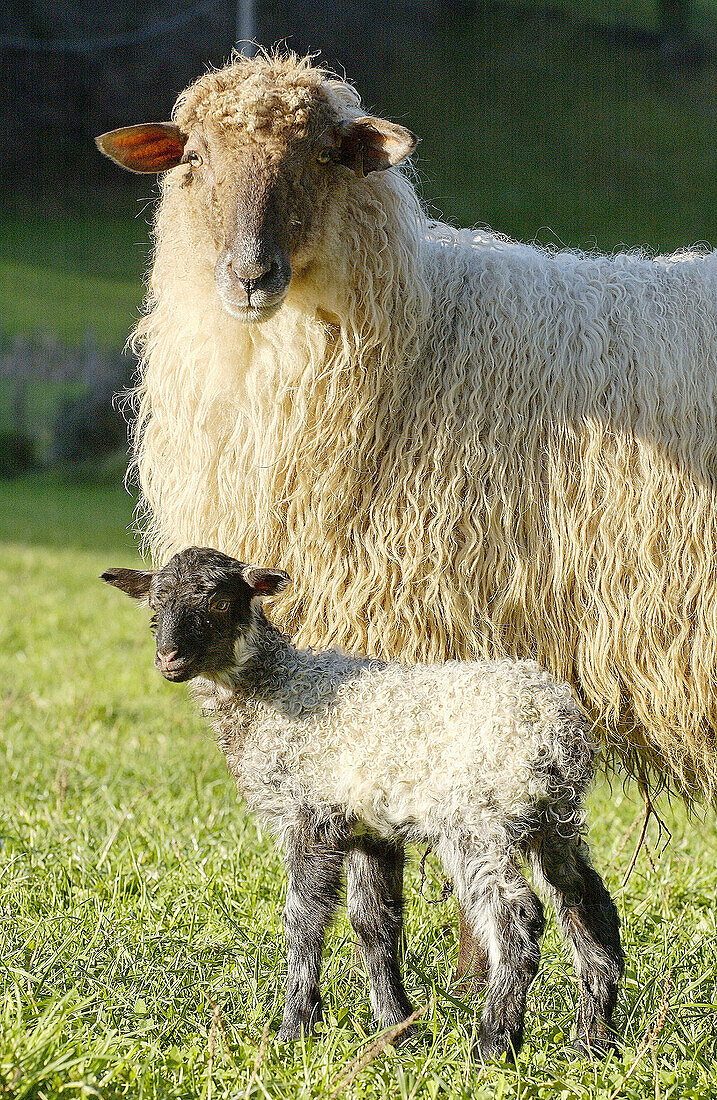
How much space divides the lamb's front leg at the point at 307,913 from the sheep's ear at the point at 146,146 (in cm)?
195

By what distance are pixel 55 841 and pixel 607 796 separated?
242cm

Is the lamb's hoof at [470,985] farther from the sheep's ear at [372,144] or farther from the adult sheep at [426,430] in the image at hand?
the sheep's ear at [372,144]

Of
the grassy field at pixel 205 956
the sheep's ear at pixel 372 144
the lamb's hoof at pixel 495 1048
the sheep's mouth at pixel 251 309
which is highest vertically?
the sheep's ear at pixel 372 144

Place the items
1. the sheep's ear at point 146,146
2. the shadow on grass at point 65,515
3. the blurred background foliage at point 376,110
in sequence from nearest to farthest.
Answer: the sheep's ear at point 146,146 → the shadow on grass at point 65,515 → the blurred background foliage at point 376,110

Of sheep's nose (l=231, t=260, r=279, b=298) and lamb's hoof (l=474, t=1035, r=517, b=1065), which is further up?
sheep's nose (l=231, t=260, r=279, b=298)

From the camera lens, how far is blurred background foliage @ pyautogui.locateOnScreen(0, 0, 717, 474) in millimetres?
20922

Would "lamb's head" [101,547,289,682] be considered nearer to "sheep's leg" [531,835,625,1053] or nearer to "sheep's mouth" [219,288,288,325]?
"sheep's mouth" [219,288,288,325]

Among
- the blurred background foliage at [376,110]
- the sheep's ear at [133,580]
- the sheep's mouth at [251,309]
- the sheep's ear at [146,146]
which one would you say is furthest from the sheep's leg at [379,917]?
the blurred background foliage at [376,110]

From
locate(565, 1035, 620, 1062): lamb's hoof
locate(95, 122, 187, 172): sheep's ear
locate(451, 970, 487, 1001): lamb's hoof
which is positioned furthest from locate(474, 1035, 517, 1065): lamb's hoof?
locate(95, 122, 187, 172): sheep's ear

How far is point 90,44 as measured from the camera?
2712cm

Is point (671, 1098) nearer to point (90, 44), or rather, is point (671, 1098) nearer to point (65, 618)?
point (65, 618)

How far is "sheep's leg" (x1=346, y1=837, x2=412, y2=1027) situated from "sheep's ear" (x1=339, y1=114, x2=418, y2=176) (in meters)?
1.76

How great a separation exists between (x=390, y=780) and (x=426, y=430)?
Answer: 114cm

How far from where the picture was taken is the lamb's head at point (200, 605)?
2.47m
